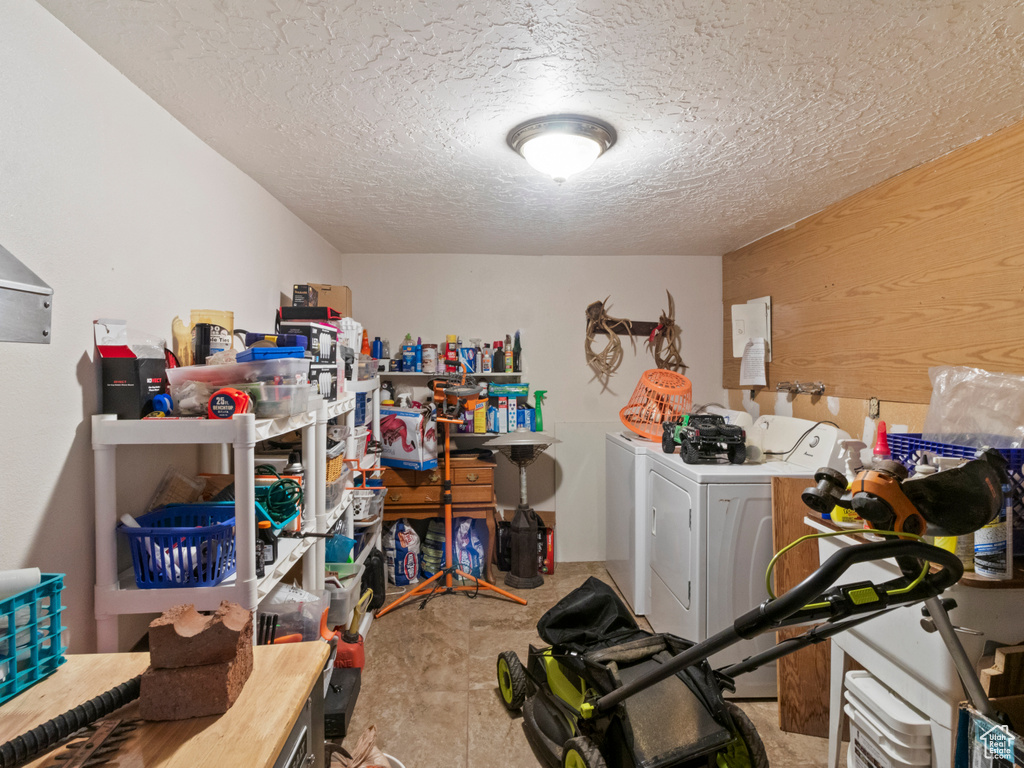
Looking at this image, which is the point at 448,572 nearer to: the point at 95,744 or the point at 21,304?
the point at 95,744

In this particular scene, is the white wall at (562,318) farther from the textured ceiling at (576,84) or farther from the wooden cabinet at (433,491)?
the textured ceiling at (576,84)

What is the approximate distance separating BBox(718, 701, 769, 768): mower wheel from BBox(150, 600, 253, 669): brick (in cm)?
141

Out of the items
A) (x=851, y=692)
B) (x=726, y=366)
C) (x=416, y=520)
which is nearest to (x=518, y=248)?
(x=726, y=366)

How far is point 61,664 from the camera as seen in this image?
1.02 m

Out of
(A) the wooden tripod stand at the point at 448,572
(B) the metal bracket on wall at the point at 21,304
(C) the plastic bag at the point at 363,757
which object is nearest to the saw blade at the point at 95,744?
(B) the metal bracket on wall at the point at 21,304

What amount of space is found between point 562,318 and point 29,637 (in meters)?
3.39

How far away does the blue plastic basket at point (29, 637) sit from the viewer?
896mm

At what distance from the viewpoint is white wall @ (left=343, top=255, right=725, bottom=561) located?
389 cm

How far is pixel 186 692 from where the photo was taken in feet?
2.87

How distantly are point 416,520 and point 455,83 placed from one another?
290 centimetres

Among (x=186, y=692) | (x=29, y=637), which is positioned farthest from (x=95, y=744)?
(x=29, y=637)

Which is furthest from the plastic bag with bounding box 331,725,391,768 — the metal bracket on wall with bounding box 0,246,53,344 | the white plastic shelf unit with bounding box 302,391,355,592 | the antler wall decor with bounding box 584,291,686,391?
the antler wall decor with bounding box 584,291,686,391

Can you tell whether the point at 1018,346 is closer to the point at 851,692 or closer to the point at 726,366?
the point at 851,692

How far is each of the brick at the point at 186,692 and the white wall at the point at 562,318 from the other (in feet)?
10.2
